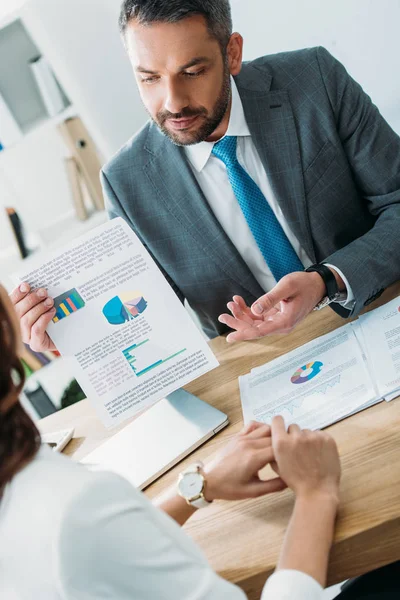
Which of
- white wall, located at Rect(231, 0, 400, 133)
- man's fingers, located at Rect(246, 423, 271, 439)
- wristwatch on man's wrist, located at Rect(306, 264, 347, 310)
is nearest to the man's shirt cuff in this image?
man's fingers, located at Rect(246, 423, 271, 439)

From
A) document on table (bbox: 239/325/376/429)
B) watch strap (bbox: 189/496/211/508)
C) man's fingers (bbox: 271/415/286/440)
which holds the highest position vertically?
man's fingers (bbox: 271/415/286/440)

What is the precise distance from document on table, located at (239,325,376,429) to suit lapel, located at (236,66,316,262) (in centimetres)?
39

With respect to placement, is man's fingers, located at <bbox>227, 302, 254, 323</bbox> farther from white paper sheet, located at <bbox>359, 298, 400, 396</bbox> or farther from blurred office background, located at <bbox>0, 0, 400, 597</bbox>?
blurred office background, located at <bbox>0, 0, 400, 597</bbox>

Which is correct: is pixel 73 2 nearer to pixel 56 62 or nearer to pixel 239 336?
pixel 56 62

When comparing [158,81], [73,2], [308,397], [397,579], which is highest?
[73,2]

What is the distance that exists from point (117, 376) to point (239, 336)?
0.27 m

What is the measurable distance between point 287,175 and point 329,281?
0.36 meters

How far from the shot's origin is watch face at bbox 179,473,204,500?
3.17 ft

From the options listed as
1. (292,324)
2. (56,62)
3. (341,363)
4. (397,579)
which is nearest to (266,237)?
(292,324)

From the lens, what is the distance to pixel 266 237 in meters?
1.60

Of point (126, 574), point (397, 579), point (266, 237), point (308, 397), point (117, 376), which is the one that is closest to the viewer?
point (126, 574)

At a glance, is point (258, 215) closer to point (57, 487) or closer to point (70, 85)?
point (57, 487)

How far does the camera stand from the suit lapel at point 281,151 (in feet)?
5.10

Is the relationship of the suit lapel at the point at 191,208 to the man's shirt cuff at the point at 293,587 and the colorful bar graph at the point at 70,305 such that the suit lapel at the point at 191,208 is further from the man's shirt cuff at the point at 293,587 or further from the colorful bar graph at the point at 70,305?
the man's shirt cuff at the point at 293,587
